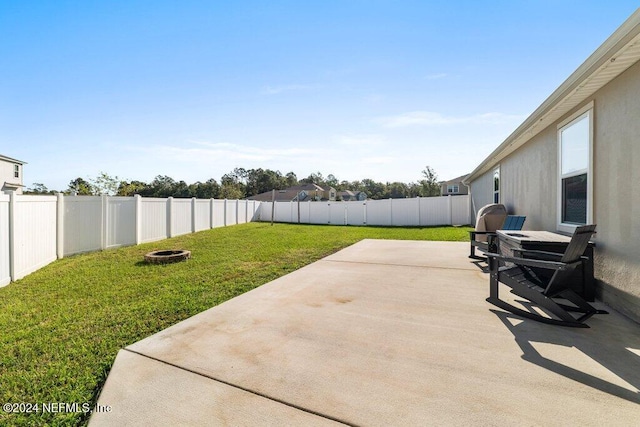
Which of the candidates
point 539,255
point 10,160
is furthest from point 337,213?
point 10,160

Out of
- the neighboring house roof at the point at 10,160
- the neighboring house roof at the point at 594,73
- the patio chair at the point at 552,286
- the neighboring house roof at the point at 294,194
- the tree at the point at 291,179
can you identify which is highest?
the tree at the point at 291,179

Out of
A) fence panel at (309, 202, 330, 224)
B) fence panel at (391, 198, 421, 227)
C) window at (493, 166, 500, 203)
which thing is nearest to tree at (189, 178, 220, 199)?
fence panel at (309, 202, 330, 224)

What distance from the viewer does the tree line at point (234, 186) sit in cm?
1919

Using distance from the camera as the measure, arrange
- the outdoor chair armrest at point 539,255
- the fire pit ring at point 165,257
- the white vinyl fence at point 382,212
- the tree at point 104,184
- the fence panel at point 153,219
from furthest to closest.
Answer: the tree at point 104,184, the white vinyl fence at point 382,212, the fence panel at point 153,219, the fire pit ring at point 165,257, the outdoor chair armrest at point 539,255

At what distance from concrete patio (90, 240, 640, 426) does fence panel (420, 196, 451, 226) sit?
1377cm

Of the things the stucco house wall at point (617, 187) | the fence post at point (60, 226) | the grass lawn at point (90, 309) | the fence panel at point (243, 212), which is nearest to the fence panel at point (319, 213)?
the fence panel at point (243, 212)

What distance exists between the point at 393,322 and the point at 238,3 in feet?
26.5

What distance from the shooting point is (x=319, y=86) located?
10156mm

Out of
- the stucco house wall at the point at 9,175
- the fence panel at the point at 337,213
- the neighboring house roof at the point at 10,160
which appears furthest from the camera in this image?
the stucco house wall at the point at 9,175

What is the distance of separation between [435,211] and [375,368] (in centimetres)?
1597

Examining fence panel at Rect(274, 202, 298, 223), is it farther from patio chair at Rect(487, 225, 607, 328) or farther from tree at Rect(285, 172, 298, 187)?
tree at Rect(285, 172, 298, 187)

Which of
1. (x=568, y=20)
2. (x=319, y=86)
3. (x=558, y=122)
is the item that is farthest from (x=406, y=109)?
(x=558, y=122)

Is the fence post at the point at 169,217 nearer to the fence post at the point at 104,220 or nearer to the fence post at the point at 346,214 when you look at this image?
the fence post at the point at 104,220

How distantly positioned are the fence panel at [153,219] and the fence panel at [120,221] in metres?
0.38
